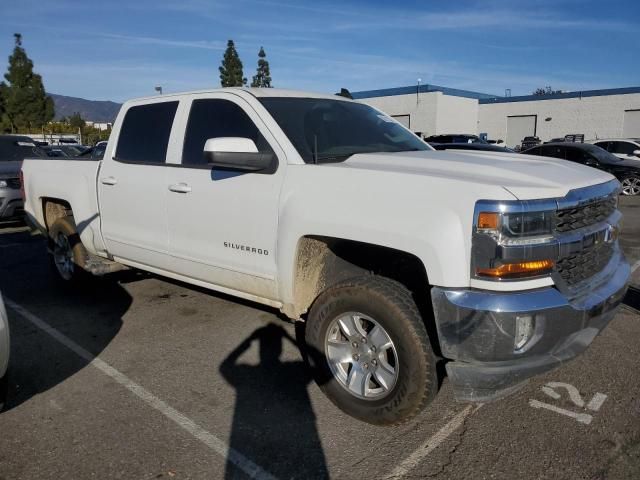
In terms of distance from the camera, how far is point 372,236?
293cm

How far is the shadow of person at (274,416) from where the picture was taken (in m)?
2.85

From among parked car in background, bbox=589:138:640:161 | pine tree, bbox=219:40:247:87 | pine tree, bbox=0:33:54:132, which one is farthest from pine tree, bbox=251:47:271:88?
parked car in background, bbox=589:138:640:161

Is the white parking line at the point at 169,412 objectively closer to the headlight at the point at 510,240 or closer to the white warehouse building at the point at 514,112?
the headlight at the point at 510,240

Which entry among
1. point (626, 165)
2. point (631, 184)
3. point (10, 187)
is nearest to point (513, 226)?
point (10, 187)

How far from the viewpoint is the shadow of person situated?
285cm

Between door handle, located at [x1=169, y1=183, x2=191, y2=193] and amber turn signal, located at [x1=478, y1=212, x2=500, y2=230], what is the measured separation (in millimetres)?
2315

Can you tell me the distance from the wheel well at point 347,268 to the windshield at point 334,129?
1.92 feet

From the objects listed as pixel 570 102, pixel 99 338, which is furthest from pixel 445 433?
pixel 570 102

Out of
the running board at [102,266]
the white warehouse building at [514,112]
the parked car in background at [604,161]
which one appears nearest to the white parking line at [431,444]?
the running board at [102,266]

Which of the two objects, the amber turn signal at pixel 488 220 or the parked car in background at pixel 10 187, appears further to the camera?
the parked car in background at pixel 10 187

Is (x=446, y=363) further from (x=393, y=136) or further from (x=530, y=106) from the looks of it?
(x=530, y=106)

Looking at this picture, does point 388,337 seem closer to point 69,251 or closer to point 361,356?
point 361,356

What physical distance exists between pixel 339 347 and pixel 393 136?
6.22ft

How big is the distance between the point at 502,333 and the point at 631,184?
1579 centimetres
